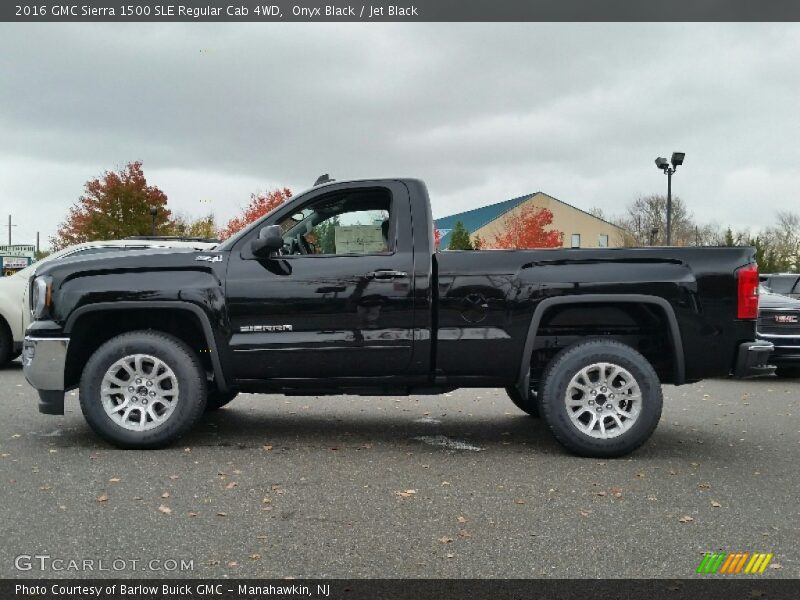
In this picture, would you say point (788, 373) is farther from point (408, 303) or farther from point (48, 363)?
point (48, 363)

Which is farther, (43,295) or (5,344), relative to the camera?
(5,344)

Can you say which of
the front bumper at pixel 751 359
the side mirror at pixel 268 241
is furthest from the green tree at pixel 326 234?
the front bumper at pixel 751 359

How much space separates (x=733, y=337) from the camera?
5.81 m

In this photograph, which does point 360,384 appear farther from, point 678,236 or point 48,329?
point 678,236

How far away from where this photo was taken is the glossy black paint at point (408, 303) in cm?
581

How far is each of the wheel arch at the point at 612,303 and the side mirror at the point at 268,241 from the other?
2.03 m

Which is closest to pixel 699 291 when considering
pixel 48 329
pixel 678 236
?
pixel 48 329

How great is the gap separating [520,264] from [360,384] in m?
1.55

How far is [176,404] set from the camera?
589 cm

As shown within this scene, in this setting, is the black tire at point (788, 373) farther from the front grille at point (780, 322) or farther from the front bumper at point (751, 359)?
the front bumper at point (751, 359)

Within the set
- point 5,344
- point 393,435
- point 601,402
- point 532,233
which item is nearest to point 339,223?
point 393,435

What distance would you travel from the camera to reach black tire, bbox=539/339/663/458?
5.71 metres
